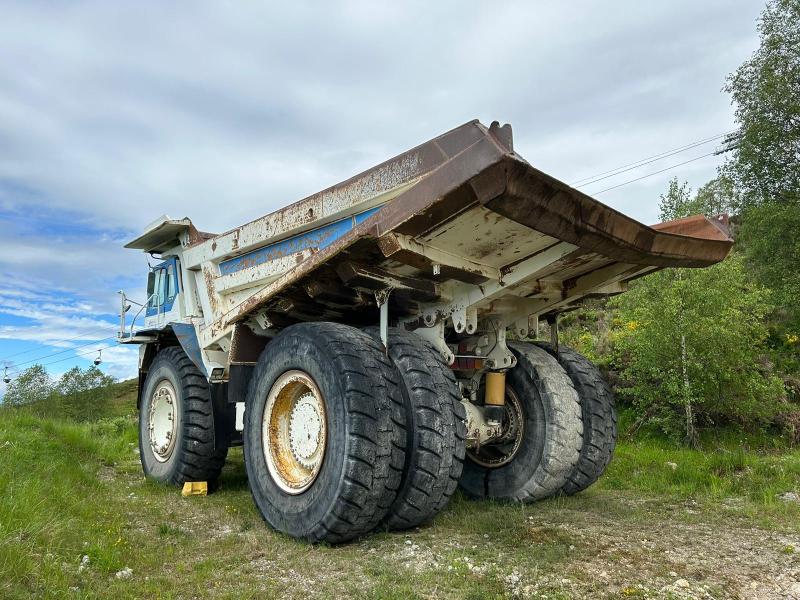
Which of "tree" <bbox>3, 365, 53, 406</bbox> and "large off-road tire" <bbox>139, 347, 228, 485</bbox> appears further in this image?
"tree" <bbox>3, 365, 53, 406</bbox>

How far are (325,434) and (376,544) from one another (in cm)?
77

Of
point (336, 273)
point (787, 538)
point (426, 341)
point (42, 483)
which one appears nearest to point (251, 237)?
point (336, 273)

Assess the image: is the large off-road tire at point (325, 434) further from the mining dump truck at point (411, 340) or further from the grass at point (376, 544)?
the grass at point (376, 544)

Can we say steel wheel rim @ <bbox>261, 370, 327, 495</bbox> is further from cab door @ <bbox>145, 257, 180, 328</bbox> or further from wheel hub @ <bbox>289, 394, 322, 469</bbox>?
cab door @ <bbox>145, 257, 180, 328</bbox>

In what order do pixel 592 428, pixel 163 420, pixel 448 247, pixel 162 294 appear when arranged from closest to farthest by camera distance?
pixel 448 247
pixel 592 428
pixel 163 420
pixel 162 294

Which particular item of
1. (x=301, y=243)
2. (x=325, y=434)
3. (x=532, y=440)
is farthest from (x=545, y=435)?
(x=301, y=243)

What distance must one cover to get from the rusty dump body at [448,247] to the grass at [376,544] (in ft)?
4.86

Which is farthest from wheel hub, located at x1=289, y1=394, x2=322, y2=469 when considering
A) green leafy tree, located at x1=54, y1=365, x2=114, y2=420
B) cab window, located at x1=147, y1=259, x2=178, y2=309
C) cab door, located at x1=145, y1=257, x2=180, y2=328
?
green leafy tree, located at x1=54, y1=365, x2=114, y2=420

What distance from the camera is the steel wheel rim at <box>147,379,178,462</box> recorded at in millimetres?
6434

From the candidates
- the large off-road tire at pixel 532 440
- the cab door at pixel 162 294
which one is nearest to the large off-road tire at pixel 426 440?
the large off-road tire at pixel 532 440

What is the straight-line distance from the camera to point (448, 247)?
3.93 metres

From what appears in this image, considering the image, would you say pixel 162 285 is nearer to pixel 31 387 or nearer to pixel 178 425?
pixel 178 425

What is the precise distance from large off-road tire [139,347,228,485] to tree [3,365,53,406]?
2357cm

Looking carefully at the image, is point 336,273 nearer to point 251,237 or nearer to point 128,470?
point 251,237
